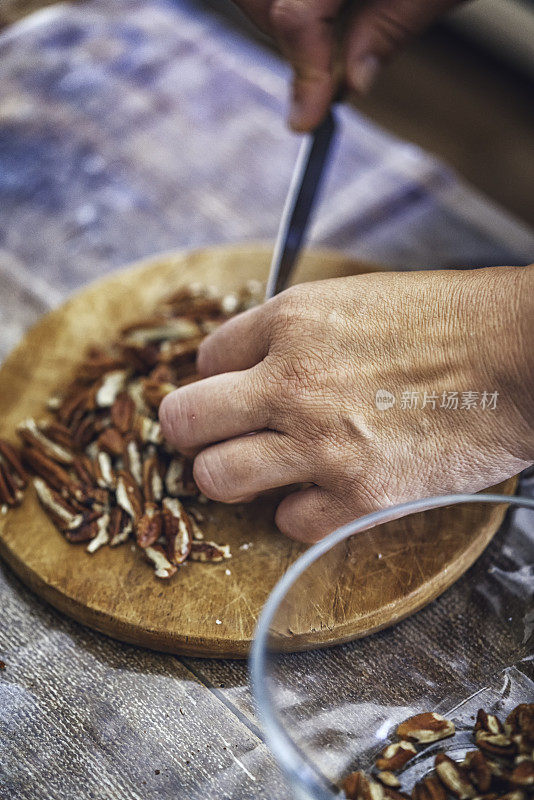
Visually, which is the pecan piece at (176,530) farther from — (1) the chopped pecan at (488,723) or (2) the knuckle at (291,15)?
(2) the knuckle at (291,15)

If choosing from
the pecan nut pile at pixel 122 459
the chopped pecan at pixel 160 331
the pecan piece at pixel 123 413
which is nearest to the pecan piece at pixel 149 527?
the pecan nut pile at pixel 122 459

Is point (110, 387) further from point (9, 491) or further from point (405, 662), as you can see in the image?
point (405, 662)

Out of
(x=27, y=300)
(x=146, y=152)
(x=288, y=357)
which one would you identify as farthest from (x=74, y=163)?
(x=288, y=357)

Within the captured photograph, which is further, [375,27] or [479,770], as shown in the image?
[375,27]

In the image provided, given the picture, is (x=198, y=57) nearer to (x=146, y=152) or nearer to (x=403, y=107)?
(x=146, y=152)

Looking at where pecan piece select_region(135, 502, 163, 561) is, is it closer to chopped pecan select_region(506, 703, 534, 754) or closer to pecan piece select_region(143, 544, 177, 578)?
pecan piece select_region(143, 544, 177, 578)

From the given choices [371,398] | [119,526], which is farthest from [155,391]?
[371,398]
